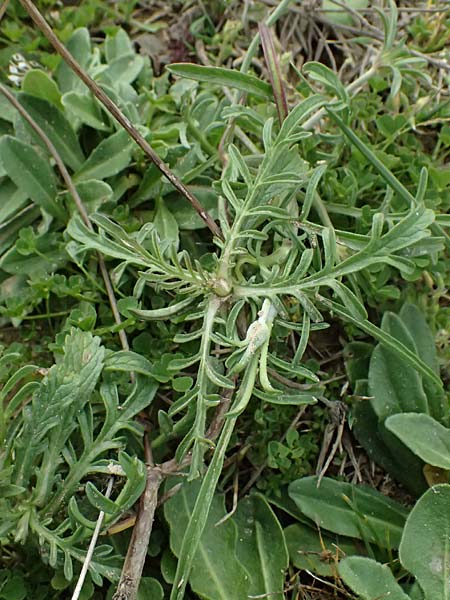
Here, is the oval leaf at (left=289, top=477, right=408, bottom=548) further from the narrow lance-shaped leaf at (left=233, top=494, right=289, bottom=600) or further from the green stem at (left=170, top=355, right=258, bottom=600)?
the green stem at (left=170, top=355, right=258, bottom=600)

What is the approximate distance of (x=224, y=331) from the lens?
5.08 ft

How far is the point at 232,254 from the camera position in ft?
4.98

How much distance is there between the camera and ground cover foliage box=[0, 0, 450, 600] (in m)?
1.44

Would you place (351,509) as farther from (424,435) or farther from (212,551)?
(212,551)

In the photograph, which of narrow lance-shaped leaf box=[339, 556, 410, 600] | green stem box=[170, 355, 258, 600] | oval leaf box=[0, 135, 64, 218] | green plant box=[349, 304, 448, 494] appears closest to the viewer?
green stem box=[170, 355, 258, 600]

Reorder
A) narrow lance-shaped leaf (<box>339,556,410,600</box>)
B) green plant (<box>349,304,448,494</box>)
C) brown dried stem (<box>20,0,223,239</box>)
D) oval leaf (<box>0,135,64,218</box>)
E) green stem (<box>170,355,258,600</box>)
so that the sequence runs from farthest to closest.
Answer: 1. oval leaf (<box>0,135,64,218</box>)
2. green plant (<box>349,304,448,494</box>)
3. brown dried stem (<box>20,0,223,239</box>)
4. narrow lance-shaped leaf (<box>339,556,410,600</box>)
5. green stem (<box>170,355,258,600</box>)

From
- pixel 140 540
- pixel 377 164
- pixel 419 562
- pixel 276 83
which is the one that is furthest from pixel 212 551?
pixel 276 83

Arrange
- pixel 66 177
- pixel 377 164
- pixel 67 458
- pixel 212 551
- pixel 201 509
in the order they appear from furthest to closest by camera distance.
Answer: pixel 66 177, pixel 377 164, pixel 212 551, pixel 67 458, pixel 201 509

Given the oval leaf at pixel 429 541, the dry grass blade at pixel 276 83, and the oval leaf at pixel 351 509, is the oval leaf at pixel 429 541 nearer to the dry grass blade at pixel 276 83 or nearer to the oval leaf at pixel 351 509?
the oval leaf at pixel 351 509

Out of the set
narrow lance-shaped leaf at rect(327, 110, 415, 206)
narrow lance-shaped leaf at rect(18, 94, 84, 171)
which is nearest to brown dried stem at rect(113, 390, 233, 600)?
narrow lance-shaped leaf at rect(327, 110, 415, 206)

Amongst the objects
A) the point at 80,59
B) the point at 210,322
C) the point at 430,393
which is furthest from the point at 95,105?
the point at 430,393

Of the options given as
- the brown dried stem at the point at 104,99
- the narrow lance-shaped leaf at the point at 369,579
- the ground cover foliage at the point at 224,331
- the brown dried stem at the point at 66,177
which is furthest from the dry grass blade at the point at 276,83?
the narrow lance-shaped leaf at the point at 369,579

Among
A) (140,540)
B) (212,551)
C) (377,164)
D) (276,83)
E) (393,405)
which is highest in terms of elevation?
(276,83)

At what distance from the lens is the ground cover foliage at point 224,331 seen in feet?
4.73
